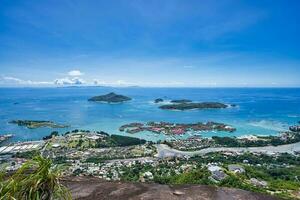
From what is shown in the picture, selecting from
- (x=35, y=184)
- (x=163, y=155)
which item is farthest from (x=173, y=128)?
(x=35, y=184)

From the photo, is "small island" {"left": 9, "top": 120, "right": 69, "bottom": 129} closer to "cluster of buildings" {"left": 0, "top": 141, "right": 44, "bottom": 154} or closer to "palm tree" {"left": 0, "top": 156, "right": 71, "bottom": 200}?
"cluster of buildings" {"left": 0, "top": 141, "right": 44, "bottom": 154}

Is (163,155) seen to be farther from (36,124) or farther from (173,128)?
(36,124)

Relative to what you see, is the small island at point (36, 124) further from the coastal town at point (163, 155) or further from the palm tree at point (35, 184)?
the palm tree at point (35, 184)

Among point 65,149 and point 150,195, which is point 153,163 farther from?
point 150,195

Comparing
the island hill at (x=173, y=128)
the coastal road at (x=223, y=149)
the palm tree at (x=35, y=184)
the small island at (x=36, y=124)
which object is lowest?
the coastal road at (x=223, y=149)

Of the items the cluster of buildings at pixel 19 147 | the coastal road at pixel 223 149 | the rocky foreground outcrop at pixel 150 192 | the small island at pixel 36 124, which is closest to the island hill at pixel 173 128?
the coastal road at pixel 223 149

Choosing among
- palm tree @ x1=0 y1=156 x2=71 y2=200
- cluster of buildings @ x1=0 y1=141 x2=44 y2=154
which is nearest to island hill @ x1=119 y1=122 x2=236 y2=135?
cluster of buildings @ x1=0 y1=141 x2=44 y2=154

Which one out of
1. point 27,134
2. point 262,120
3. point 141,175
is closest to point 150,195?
point 141,175
